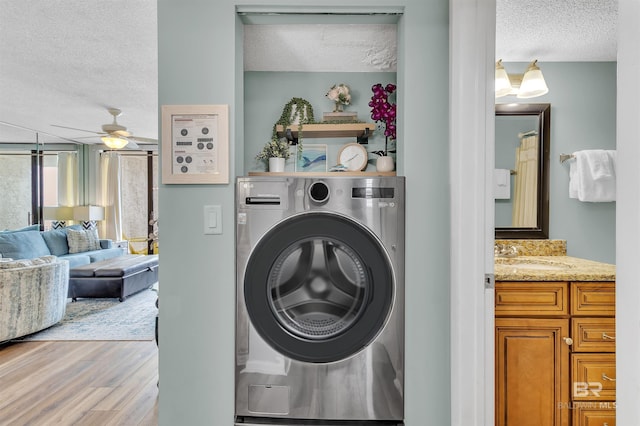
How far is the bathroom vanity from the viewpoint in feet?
5.71

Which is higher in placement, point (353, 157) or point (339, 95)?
point (339, 95)

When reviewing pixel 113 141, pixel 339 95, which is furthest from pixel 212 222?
pixel 113 141

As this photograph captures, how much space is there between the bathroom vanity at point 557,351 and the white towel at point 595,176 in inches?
30.6

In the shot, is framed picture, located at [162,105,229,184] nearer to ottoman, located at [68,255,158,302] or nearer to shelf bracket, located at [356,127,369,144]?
shelf bracket, located at [356,127,369,144]

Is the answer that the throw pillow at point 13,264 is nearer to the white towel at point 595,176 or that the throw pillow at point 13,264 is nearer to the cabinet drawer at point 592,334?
the cabinet drawer at point 592,334

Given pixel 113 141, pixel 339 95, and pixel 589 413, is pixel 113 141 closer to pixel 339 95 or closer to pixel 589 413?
pixel 339 95

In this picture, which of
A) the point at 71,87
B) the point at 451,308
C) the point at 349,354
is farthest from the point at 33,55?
the point at 451,308

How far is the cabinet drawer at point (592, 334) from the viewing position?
175cm

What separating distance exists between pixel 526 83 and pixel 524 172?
55cm

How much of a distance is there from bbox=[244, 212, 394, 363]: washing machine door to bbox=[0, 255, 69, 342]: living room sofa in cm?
275

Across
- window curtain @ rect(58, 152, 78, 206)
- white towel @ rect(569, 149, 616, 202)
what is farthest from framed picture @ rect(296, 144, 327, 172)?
window curtain @ rect(58, 152, 78, 206)

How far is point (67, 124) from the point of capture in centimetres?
554

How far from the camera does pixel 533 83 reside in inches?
90.4

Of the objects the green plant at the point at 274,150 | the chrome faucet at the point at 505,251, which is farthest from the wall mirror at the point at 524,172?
the green plant at the point at 274,150
